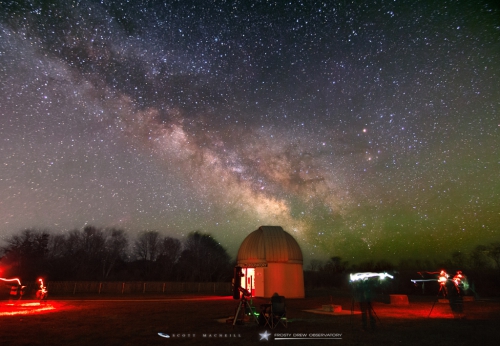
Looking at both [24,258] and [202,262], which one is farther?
[202,262]

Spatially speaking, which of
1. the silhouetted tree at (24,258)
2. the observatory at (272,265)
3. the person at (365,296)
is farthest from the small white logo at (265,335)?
the silhouetted tree at (24,258)

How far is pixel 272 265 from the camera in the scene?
32438mm

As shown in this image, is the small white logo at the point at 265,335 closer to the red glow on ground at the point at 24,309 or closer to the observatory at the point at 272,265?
the red glow on ground at the point at 24,309

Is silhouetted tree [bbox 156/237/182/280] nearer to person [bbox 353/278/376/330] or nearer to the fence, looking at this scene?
the fence

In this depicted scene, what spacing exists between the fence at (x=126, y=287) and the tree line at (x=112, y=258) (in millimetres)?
14596

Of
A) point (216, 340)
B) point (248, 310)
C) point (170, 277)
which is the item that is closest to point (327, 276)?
point (170, 277)

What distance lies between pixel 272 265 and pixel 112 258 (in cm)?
4907

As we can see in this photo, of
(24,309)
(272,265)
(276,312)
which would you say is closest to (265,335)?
(276,312)

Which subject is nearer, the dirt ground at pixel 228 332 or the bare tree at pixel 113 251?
the dirt ground at pixel 228 332

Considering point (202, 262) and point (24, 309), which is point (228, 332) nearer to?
point (24, 309)

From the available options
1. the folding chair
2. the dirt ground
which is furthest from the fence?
the folding chair

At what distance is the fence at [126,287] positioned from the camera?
42438 mm

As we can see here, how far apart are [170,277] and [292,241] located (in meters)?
44.2

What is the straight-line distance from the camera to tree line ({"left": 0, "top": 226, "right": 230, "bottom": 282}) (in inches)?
2194
